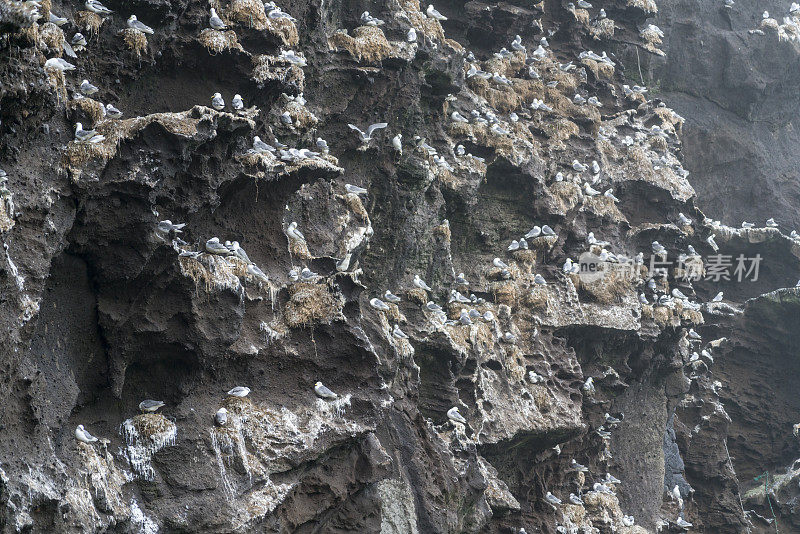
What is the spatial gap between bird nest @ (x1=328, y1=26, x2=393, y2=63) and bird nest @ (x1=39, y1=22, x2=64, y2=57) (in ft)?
22.4

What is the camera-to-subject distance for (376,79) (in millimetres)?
19016

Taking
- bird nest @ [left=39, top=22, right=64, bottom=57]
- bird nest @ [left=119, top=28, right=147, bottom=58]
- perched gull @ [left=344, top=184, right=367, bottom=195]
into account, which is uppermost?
bird nest @ [left=119, top=28, right=147, bottom=58]

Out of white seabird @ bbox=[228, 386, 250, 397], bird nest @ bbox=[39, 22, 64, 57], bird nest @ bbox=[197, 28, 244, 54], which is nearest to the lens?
bird nest @ bbox=[39, 22, 64, 57]

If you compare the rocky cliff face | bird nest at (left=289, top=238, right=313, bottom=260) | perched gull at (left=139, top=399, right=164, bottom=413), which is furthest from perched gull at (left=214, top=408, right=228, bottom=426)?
bird nest at (left=289, top=238, right=313, bottom=260)

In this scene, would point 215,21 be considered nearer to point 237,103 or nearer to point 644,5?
point 237,103


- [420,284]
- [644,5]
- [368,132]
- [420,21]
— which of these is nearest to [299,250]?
[368,132]

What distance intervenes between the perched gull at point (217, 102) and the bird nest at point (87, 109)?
6.17 ft

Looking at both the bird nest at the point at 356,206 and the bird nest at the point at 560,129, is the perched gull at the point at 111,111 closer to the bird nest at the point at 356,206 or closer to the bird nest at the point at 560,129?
the bird nest at the point at 356,206

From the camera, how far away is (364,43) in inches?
739

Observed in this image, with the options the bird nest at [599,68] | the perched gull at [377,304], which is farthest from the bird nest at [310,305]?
the bird nest at [599,68]

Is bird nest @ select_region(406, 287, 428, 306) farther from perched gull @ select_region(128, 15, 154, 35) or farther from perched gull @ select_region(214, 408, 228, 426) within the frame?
perched gull @ select_region(128, 15, 154, 35)

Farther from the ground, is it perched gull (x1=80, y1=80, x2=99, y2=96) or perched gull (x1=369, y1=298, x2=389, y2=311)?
perched gull (x1=80, y1=80, x2=99, y2=96)

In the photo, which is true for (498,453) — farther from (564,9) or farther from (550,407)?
(564,9)

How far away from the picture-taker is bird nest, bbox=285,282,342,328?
50.1 feet
